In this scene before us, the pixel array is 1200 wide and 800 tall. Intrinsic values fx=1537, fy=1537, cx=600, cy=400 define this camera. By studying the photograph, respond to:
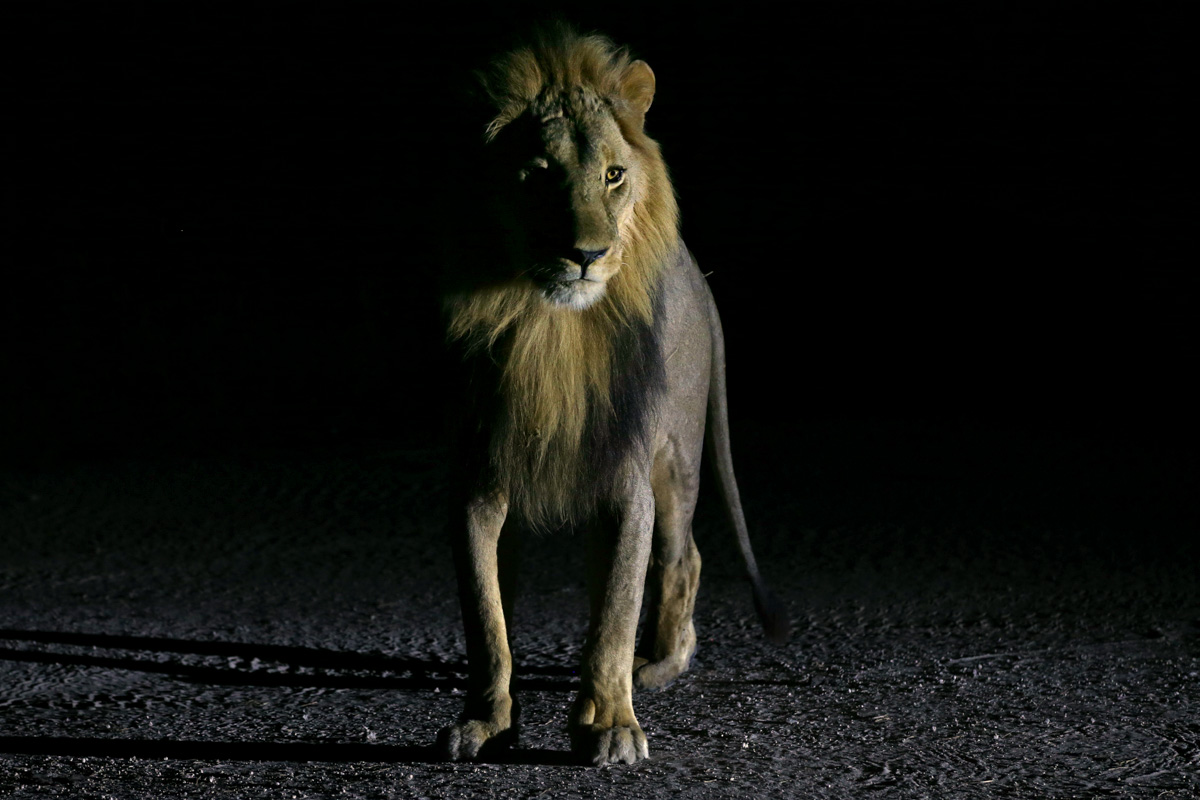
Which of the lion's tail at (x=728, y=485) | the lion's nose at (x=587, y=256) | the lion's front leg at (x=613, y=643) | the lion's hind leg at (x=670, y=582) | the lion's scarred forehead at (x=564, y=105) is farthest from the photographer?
the lion's tail at (x=728, y=485)

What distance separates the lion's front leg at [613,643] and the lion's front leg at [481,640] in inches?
6.0

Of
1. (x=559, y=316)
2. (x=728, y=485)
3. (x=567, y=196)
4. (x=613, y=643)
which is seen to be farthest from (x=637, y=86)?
(x=728, y=485)

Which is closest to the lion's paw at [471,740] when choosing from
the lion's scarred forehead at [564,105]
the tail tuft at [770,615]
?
the tail tuft at [770,615]

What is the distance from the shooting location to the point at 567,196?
280 cm

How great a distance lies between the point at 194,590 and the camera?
4.70m

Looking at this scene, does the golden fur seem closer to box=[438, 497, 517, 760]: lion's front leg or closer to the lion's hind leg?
box=[438, 497, 517, 760]: lion's front leg

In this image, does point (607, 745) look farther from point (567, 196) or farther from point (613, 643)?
point (567, 196)

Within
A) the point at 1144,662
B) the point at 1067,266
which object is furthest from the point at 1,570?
the point at 1067,266

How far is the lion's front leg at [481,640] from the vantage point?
3014mm

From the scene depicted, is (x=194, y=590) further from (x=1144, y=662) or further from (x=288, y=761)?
(x=1144, y=662)

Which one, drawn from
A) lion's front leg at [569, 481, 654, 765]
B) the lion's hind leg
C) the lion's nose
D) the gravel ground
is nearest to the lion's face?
the lion's nose

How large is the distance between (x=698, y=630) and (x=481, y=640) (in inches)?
51.8

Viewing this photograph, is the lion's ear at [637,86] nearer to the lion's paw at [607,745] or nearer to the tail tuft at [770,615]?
the lion's paw at [607,745]

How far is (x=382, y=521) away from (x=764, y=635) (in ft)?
6.53
